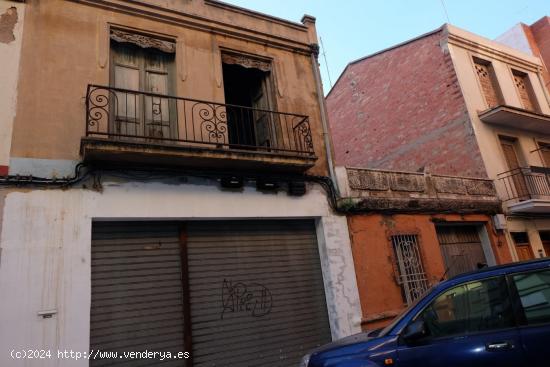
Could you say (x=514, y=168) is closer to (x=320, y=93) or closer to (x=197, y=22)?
(x=320, y=93)

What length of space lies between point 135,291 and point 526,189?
11785 millimetres

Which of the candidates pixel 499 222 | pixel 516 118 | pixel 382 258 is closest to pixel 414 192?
pixel 382 258

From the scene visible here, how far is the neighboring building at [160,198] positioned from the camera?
18.2ft

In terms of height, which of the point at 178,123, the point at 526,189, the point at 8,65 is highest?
the point at 8,65

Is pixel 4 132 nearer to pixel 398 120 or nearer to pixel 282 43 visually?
pixel 282 43

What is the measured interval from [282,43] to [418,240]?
5.67 metres

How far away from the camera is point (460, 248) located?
1020 centimetres

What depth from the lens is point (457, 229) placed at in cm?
1041

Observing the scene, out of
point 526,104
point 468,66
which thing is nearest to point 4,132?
point 468,66

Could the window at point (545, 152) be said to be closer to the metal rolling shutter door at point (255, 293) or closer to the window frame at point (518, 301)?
the metal rolling shutter door at point (255, 293)

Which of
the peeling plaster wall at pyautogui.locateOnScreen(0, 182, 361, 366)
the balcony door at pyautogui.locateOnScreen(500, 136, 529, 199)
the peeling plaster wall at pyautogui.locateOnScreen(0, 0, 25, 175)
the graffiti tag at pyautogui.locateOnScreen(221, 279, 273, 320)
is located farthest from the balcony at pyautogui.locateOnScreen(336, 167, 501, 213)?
the peeling plaster wall at pyautogui.locateOnScreen(0, 0, 25, 175)

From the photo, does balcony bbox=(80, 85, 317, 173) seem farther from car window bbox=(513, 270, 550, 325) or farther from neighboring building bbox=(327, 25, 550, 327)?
car window bbox=(513, 270, 550, 325)

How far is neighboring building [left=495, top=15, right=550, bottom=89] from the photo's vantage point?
17328mm

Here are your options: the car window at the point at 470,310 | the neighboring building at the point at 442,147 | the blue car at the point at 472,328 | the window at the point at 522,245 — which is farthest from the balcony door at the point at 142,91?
the window at the point at 522,245
